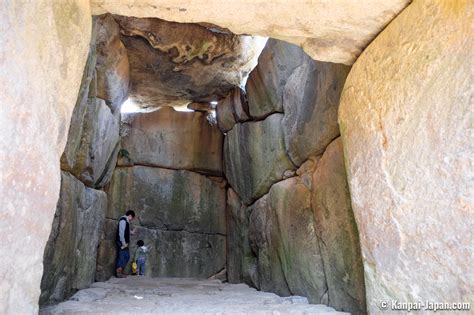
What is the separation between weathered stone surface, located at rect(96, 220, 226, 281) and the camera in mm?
7996

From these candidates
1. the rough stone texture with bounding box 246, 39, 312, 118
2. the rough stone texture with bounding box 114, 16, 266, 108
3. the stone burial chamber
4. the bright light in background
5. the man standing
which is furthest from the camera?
the bright light in background

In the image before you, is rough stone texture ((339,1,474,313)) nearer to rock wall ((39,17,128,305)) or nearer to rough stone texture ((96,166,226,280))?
rock wall ((39,17,128,305))

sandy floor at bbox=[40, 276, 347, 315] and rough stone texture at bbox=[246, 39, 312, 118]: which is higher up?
rough stone texture at bbox=[246, 39, 312, 118]

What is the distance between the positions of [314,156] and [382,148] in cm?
180

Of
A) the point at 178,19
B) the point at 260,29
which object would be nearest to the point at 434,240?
the point at 260,29

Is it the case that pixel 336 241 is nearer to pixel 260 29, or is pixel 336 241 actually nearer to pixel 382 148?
pixel 382 148

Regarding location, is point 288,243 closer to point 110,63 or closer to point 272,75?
point 272,75

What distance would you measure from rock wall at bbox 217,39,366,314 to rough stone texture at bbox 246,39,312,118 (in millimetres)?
13

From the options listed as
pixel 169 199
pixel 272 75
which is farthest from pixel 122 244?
pixel 272 75

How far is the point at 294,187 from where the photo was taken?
4699mm

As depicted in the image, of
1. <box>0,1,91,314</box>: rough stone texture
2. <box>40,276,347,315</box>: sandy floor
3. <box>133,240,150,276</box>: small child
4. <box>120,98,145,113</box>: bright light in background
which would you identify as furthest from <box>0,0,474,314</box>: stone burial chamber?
<box>120,98,145,113</box>: bright light in background

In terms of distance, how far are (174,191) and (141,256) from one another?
146 cm

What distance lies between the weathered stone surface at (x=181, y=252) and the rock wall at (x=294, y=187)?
0.89 metres

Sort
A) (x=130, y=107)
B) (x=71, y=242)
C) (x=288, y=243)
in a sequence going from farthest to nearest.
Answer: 1. (x=130, y=107)
2. (x=288, y=243)
3. (x=71, y=242)
